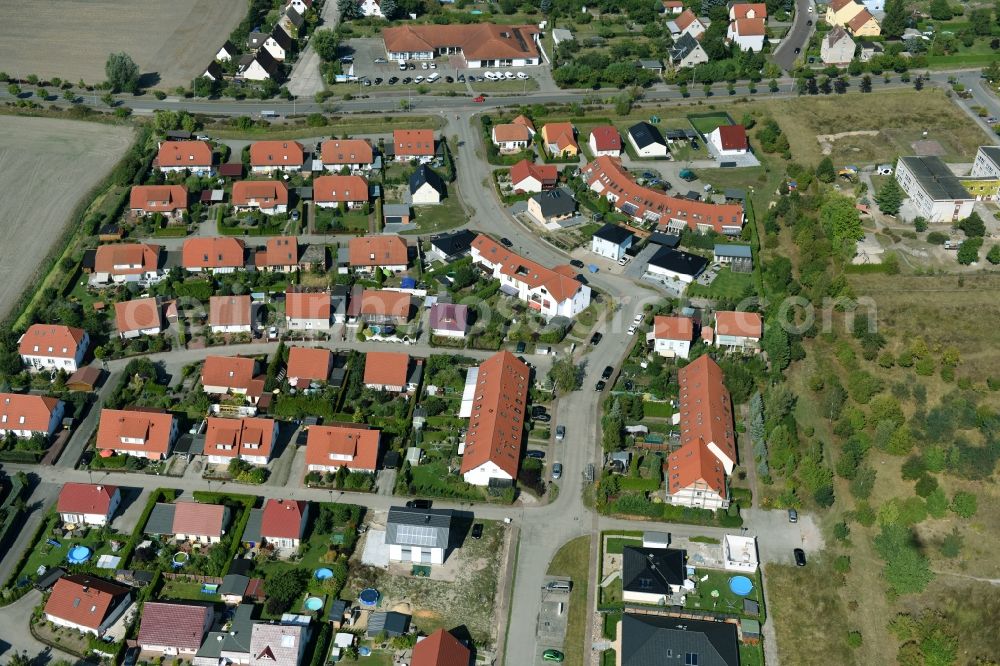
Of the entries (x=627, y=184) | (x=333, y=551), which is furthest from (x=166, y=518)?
(x=627, y=184)

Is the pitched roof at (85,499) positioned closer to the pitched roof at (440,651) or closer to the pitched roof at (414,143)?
the pitched roof at (440,651)


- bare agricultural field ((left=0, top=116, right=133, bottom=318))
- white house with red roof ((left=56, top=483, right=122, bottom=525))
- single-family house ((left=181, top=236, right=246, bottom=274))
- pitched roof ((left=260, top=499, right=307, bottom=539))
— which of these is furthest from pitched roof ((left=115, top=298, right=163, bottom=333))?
pitched roof ((left=260, top=499, right=307, bottom=539))

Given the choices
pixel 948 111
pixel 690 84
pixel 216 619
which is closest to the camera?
pixel 216 619

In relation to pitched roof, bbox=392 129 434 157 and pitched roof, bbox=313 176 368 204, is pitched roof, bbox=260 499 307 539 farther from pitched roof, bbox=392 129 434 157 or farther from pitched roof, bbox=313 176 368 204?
pitched roof, bbox=392 129 434 157

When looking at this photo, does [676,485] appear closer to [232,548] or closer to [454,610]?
[454,610]

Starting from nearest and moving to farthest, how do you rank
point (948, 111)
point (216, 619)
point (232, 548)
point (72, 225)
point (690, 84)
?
1. point (216, 619)
2. point (232, 548)
3. point (72, 225)
4. point (948, 111)
5. point (690, 84)

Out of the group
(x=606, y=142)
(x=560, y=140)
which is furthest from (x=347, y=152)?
(x=606, y=142)

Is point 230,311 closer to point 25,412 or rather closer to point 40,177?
point 25,412
